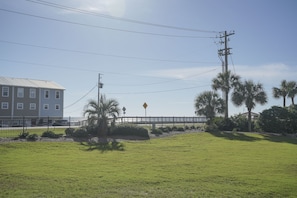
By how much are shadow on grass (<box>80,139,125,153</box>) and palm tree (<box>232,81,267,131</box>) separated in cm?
2198

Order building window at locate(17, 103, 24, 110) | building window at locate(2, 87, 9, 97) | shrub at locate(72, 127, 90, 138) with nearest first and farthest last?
shrub at locate(72, 127, 90, 138)
building window at locate(2, 87, 9, 97)
building window at locate(17, 103, 24, 110)

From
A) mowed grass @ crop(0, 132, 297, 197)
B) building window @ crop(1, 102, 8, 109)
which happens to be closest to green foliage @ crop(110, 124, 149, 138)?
mowed grass @ crop(0, 132, 297, 197)

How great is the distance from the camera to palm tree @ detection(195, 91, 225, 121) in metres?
39.6

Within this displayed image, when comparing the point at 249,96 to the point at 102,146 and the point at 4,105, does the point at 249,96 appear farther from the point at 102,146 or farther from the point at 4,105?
the point at 4,105

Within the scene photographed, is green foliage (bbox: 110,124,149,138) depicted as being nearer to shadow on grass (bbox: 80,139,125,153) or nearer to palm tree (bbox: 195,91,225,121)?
shadow on grass (bbox: 80,139,125,153)

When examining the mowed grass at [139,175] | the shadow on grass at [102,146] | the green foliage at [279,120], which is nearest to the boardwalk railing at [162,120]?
the green foliage at [279,120]

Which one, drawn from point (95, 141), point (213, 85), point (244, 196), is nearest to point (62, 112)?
point (213, 85)

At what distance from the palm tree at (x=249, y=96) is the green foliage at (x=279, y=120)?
173cm

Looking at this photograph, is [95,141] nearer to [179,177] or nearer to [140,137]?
[140,137]

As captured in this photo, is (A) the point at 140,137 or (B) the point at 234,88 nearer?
(A) the point at 140,137

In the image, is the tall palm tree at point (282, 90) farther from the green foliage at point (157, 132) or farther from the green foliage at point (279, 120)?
the green foliage at point (157, 132)

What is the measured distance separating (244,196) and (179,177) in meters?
3.08

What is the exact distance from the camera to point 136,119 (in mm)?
50375

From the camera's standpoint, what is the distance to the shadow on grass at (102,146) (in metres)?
20.5
